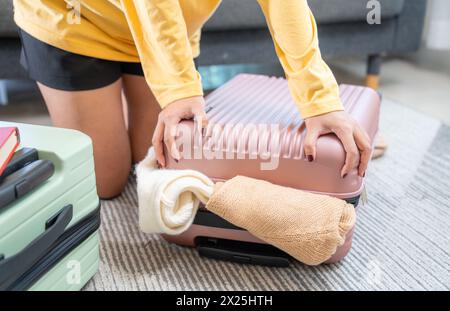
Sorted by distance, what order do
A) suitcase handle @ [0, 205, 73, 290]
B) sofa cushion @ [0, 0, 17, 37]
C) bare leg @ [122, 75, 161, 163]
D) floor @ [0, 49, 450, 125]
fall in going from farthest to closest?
floor @ [0, 49, 450, 125], sofa cushion @ [0, 0, 17, 37], bare leg @ [122, 75, 161, 163], suitcase handle @ [0, 205, 73, 290]

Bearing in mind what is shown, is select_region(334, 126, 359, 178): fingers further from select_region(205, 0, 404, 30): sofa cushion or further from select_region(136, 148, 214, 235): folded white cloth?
select_region(205, 0, 404, 30): sofa cushion

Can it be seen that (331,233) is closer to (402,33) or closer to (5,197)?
(5,197)

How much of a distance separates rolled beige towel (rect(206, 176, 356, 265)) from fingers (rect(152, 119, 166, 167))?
0.11 meters

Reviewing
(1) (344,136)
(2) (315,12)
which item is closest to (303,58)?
(1) (344,136)

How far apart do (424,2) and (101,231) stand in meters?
1.19

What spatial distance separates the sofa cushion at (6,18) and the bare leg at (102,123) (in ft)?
1.00

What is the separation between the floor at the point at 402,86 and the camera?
1.41 meters

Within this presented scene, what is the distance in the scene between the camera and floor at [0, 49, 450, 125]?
1.41m

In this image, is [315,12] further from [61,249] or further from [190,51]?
[61,249]

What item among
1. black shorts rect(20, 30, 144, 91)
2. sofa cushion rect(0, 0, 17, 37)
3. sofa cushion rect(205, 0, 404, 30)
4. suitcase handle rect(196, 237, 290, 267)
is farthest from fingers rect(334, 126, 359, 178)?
sofa cushion rect(0, 0, 17, 37)

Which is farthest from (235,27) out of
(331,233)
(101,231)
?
(331,233)

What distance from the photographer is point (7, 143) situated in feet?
1.82

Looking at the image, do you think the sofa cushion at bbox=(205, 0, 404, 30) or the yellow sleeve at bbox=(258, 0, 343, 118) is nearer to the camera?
the yellow sleeve at bbox=(258, 0, 343, 118)

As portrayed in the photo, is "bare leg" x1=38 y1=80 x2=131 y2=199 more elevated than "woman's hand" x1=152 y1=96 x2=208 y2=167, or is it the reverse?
"woman's hand" x1=152 y1=96 x2=208 y2=167
